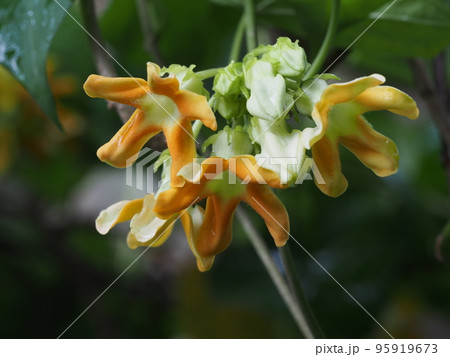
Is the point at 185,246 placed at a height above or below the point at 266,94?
below

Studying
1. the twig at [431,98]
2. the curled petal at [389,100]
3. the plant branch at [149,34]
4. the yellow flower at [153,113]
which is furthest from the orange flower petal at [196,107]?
the twig at [431,98]

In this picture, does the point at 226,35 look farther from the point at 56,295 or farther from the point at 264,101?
the point at 56,295

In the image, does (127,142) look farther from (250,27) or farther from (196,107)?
(250,27)

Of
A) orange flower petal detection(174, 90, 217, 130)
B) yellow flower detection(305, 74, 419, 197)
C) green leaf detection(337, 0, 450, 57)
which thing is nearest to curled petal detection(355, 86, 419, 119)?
yellow flower detection(305, 74, 419, 197)

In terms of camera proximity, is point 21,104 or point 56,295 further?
point 56,295

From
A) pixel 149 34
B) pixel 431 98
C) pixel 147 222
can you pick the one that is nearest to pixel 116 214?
pixel 147 222

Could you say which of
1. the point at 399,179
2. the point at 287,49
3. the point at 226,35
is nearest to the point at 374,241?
the point at 399,179
